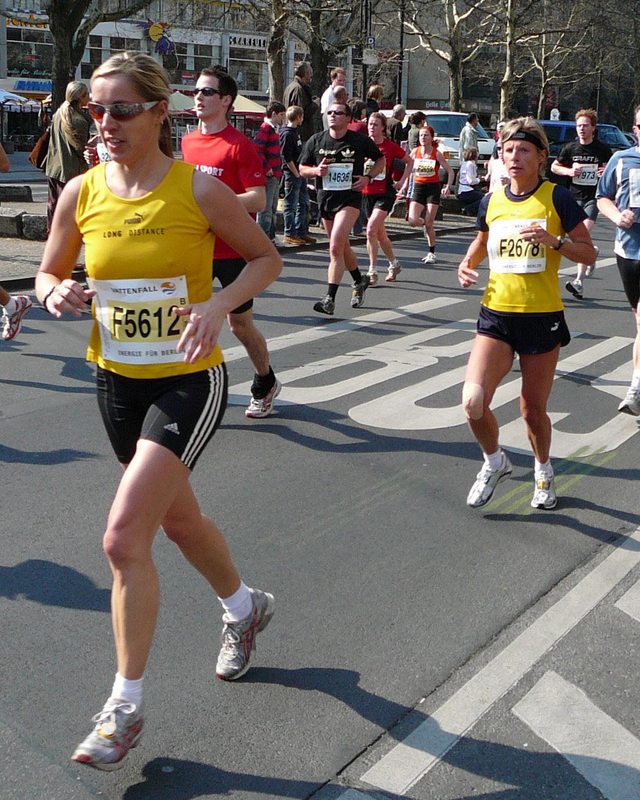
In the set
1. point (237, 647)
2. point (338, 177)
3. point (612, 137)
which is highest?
point (612, 137)

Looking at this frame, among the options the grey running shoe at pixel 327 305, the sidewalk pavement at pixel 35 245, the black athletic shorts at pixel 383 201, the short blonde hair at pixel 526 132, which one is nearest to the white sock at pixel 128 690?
the short blonde hair at pixel 526 132

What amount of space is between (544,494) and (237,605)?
91.0 inches

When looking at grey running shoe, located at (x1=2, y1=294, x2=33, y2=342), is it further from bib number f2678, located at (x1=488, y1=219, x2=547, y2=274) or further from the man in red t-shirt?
bib number f2678, located at (x1=488, y1=219, x2=547, y2=274)

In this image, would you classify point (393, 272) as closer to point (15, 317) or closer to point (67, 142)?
point (67, 142)

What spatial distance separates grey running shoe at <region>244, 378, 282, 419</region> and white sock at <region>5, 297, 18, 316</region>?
85.7 inches

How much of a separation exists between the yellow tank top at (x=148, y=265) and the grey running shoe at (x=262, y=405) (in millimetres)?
3495

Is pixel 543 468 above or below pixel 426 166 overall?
below

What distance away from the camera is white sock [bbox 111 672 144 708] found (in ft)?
9.95

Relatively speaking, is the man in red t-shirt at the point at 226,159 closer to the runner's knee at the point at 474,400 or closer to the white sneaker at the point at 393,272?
the runner's knee at the point at 474,400

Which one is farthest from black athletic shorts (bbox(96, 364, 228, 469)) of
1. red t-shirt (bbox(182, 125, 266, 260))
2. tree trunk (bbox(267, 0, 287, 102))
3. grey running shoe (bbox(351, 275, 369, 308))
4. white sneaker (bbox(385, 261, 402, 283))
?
tree trunk (bbox(267, 0, 287, 102))

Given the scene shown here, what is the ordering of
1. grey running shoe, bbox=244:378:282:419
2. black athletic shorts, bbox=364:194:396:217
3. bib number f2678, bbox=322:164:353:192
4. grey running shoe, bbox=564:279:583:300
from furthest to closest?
black athletic shorts, bbox=364:194:396:217 < grey running shoe, bbox=564:279:583:300 < bib number f2678, bbox=322:164:353:192 < grey running shoe, bbox=244:378:282:419

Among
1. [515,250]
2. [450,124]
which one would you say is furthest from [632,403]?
[450,124]

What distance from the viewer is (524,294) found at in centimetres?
516

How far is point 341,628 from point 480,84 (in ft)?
243
